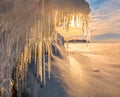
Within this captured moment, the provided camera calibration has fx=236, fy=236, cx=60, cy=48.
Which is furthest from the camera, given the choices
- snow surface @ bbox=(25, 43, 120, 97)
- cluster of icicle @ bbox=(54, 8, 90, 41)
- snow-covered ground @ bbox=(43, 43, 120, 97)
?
snow-covered ground @ bbox=(43, 43, 120, 97)

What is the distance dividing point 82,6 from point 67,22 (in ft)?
1.62

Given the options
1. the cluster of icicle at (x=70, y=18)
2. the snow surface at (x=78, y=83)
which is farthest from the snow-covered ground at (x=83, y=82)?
the cluster of icicle at (x=70, y=18)

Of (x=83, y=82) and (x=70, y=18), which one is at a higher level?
(x=70, y=18)

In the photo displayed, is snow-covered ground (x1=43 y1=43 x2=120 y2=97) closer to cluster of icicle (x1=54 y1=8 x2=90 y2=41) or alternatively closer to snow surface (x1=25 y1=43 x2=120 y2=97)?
snow surface (x1=25 y1=43 x2=120 y2=97)

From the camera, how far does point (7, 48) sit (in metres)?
4.47

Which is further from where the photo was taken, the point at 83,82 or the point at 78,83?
the point at 83,82

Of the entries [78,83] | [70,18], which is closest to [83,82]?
[78,83]

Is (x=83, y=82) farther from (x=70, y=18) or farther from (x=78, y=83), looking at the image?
(x=70, y=18)

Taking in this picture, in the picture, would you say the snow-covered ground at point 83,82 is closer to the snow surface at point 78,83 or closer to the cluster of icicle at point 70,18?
the snow surface at point 78,83

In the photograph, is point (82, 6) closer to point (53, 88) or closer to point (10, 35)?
point (10, 35)

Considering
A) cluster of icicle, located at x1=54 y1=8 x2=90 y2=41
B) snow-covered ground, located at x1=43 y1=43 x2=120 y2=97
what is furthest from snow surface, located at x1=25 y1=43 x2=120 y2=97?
cluster of icicle, located at x1=54 y1=8 x2=90 y2=41

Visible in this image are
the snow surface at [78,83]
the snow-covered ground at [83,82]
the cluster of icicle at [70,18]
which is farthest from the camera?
the snow-covered ground at [83,82]

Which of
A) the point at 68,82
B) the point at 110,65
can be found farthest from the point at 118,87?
the point at 110,65

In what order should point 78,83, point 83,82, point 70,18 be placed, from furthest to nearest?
point 83,82
point 78,83
point 70,18
